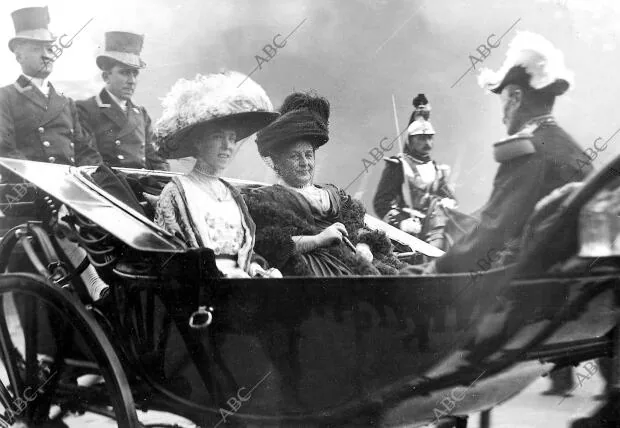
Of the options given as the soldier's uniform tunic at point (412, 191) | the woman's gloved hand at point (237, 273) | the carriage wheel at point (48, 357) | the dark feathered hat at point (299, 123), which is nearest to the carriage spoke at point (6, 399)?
the carriage wheel at point (48, 357)

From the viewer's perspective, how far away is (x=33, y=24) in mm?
3004

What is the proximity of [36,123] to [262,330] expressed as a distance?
1.49 metres

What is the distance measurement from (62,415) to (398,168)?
1.68m

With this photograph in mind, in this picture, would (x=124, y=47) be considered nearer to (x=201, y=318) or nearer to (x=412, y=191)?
(x=201, y=318)

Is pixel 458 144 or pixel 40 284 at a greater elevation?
pixel 458 144

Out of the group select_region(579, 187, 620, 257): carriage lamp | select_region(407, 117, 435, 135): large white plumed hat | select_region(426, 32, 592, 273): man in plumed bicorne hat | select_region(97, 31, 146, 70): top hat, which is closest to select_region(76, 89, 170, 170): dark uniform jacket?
select_region(97, 31, 146, 70): top hat

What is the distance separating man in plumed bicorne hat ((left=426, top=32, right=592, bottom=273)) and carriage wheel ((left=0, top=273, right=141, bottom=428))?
1352 mm

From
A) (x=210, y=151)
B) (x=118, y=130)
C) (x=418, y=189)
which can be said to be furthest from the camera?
(x=118, y=130)

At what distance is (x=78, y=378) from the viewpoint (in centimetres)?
296

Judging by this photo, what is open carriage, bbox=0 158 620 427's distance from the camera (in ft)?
7.28

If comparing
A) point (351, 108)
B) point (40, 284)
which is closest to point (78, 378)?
point (40, 284)

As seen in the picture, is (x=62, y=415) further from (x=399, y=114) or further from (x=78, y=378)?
(x=399, y=114)

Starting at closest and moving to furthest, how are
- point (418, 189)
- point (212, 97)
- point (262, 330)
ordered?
1. point (262, 330)
2. point (212, 97)
3. point (418, 189)

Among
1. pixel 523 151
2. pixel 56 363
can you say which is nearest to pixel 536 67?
pixel 523 151
